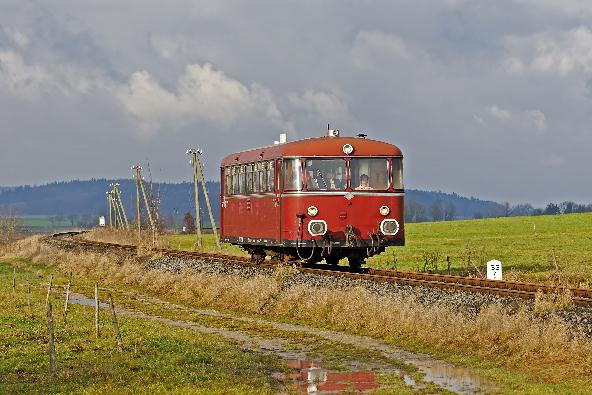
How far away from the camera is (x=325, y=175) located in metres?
27.8

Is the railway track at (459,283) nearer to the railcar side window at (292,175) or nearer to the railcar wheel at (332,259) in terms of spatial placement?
the railcar wheel at (332,259)

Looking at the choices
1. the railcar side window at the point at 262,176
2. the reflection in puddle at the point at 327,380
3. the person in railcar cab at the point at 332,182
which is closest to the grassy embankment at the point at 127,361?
the reflection in puddle at the point at 327,380

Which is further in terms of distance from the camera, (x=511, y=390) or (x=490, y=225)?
(x=490, y=225)

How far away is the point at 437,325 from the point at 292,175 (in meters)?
9.51

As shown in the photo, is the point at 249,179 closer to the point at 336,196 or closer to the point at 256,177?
the point at 256,177

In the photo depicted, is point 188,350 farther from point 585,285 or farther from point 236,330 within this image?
point 585,285

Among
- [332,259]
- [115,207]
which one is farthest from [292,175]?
[115,207]

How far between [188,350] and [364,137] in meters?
12.0

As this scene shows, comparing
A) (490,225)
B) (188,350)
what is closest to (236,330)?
(188,350)

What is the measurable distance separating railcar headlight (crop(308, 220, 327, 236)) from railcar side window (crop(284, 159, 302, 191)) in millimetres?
1026

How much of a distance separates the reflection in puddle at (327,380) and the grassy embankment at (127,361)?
423mm

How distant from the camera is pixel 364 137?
94.9ft

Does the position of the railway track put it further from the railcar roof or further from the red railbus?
the railcar roof

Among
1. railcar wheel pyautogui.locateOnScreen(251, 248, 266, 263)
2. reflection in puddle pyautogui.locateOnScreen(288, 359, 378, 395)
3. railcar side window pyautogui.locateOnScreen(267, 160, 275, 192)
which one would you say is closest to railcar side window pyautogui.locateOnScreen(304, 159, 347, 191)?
railcar side window pyautogui.locateOnScreen(267, 160, 275, 192)
